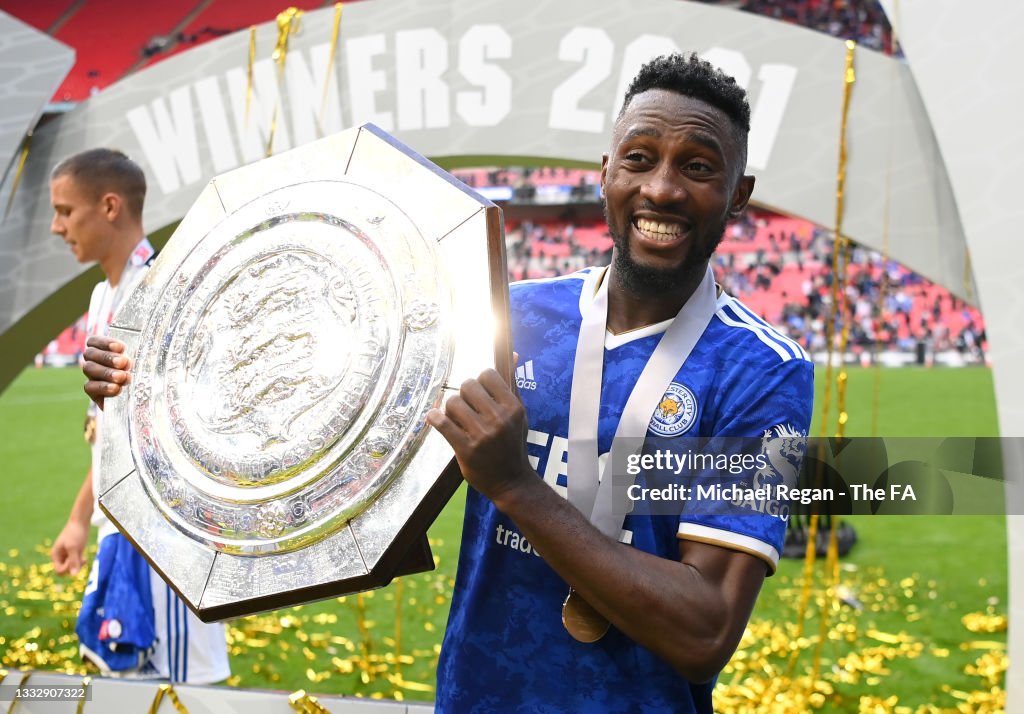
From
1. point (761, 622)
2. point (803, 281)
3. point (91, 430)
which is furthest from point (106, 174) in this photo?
point (803, 281)

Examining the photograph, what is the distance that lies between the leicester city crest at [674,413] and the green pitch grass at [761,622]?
2.35 metres

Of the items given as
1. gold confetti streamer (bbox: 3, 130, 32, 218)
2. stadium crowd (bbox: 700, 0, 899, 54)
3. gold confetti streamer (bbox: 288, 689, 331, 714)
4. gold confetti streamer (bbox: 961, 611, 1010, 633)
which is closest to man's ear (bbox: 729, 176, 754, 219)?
gold confetti streamer (bbox: 288, 689, 331, 714)

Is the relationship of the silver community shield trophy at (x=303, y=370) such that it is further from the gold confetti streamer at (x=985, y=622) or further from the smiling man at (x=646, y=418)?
the gold confetti streamer at (x=985, y=622)

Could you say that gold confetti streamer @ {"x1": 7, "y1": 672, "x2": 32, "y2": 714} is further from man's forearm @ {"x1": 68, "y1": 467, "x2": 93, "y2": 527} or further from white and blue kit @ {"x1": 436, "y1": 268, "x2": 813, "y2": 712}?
white and blue kit @ {"x1": 436, "y1": 268, "x2": 813, "y2": 712}

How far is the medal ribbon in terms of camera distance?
1.41 metres

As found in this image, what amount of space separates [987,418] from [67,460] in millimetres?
11039

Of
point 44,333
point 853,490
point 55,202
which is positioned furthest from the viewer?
point 44,333

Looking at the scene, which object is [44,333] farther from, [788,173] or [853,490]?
[853,490]

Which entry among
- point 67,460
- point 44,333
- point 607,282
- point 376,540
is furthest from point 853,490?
point 67,460

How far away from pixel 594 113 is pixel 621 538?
2400 mm

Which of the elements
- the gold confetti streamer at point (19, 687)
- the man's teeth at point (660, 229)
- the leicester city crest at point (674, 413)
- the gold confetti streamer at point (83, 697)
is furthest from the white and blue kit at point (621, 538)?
the gold confetti streamer at point (19, 687)

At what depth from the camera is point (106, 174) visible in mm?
2928

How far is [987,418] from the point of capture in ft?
39.7

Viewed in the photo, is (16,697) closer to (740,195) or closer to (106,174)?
(106,174)
